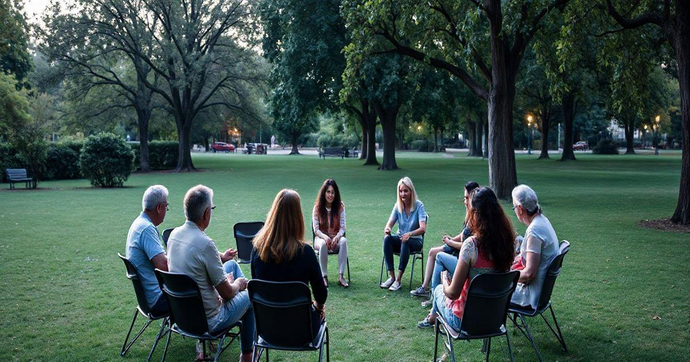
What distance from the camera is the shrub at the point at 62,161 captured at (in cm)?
2748

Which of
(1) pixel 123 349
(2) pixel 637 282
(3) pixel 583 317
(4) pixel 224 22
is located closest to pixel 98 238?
(1) pixel 123 349

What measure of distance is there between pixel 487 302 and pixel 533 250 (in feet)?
3.03

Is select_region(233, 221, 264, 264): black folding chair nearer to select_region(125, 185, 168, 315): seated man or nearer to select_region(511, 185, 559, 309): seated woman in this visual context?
select_region(125, 185, 168, 315): seated man

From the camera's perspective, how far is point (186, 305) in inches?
154

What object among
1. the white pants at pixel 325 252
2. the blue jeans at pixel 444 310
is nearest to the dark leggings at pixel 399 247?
the white pants at pixel 325 252

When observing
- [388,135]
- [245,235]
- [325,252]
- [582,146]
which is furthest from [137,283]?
[582,146]

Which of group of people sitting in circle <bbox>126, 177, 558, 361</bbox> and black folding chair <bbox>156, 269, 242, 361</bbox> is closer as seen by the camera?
black folding chair <bbox>156, 269, 242, 361</bbox>

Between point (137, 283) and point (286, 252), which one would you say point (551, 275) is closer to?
point (286, 252)

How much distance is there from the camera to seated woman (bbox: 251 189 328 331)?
3902 millimetres

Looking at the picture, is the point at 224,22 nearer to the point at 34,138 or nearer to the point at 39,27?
the point at 39,27

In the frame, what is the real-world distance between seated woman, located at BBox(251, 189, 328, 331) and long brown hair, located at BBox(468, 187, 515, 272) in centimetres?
134

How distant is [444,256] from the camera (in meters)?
5.45

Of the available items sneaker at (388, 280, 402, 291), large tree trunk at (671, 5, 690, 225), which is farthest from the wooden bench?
large tree trunk at (671, 5, 690, 225)

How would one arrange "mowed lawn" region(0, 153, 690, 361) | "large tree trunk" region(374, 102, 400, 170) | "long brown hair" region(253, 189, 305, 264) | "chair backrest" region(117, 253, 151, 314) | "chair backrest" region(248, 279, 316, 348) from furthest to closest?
"large tree trunk" region(374, 102, 400, 170) < "mowed lawn" region(0, 153, 690, 361) < "chair backrest" region(117, 253, 151, 314) < "long brown hair" region(253, 189, 305, 264) < "chair backrest" region(248, 279, 316, 348)
